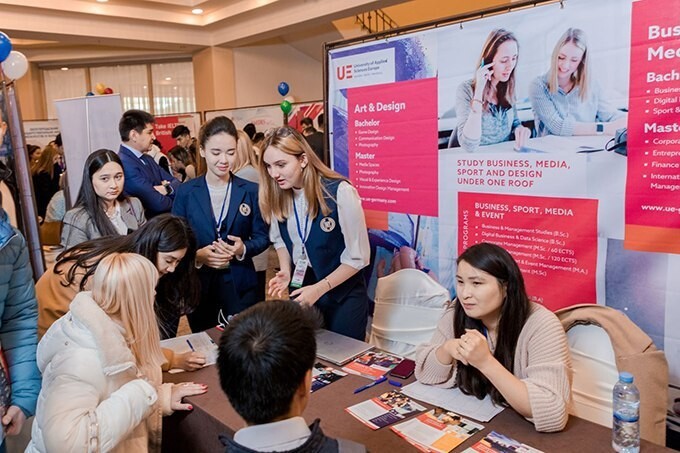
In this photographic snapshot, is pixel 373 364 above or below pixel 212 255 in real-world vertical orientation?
below

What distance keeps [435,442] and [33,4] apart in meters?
7.26

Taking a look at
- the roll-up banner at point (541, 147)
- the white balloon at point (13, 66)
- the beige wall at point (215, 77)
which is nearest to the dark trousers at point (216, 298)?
the roll-up banner at point (541, 147)

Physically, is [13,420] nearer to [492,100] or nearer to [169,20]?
[492,100]

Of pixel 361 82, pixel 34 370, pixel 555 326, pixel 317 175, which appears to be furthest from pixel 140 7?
pixel 555 326

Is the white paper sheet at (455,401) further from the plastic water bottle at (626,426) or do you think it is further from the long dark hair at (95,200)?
the long dark hair at (95,200)

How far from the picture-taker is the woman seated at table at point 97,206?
7.89 ft

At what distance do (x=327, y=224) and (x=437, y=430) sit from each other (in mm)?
1013

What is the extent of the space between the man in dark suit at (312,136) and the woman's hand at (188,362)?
2523mm

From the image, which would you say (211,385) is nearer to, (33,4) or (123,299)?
(123,299)

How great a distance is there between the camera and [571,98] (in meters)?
2.05

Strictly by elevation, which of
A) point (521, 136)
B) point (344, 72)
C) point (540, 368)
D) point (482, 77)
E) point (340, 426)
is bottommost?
point (340, 426)

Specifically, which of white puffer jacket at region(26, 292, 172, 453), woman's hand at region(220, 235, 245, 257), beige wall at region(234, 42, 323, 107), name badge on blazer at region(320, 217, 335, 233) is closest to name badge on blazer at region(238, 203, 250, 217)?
woman's hand at region(220, 235, 245, 257)

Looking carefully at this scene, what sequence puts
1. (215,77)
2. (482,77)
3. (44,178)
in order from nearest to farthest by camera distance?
(482,77) → (44,178) → (215,77)

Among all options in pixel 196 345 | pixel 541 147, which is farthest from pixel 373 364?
pixel 541 147
